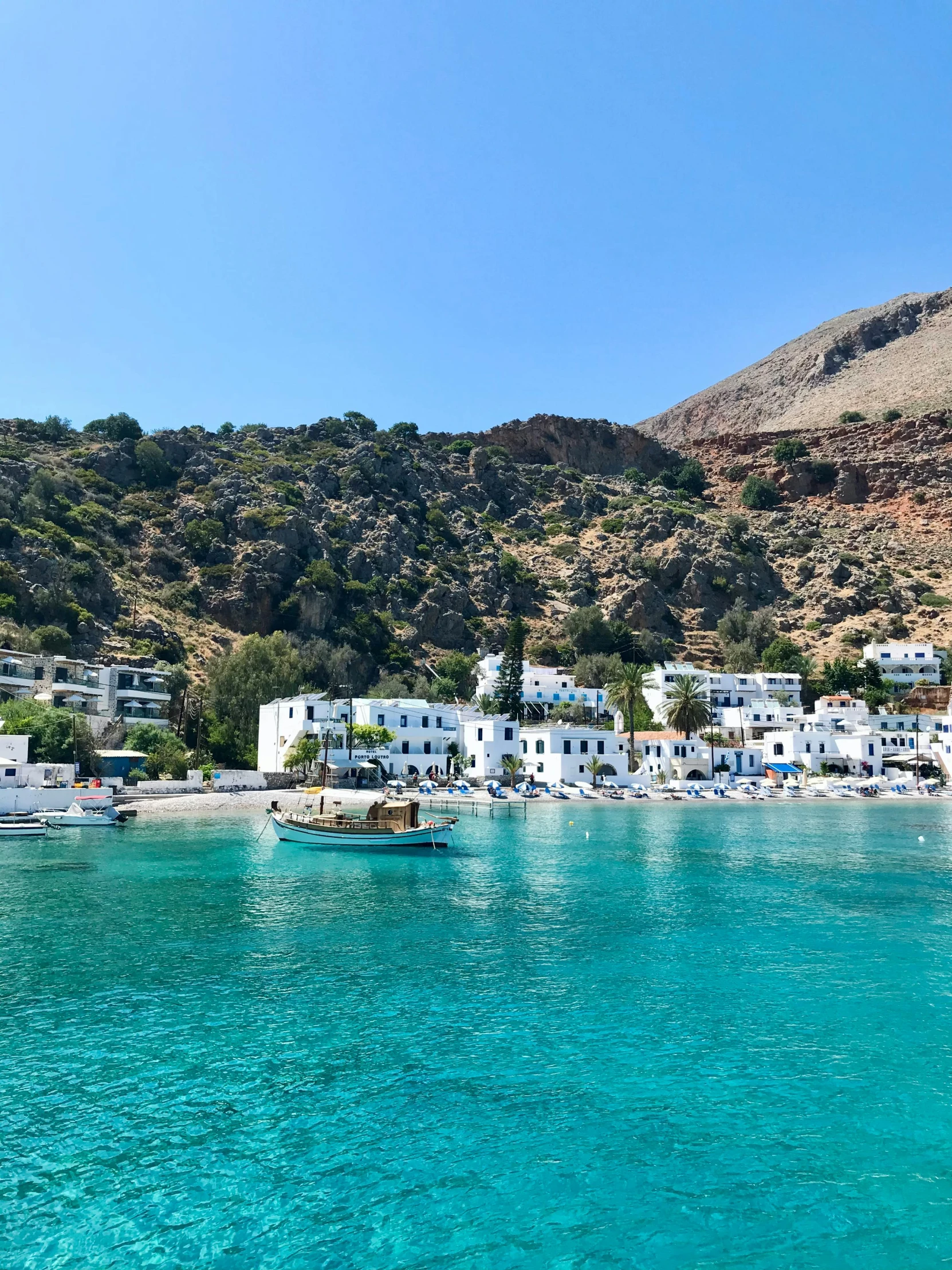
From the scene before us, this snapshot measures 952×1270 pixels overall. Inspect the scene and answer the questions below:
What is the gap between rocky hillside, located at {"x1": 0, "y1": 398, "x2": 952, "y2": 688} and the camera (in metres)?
102

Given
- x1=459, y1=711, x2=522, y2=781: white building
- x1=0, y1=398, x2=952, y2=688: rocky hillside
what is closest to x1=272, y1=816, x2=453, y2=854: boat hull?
x1=459, y1=711, x2=522, y2=781: white building

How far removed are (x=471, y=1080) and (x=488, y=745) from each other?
6009 centimetres

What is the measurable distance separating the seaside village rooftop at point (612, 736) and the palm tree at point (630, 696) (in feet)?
2.38

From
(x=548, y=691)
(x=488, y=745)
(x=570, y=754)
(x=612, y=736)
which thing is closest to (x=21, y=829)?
(x=488, y=745)

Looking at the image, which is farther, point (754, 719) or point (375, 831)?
point (754, 719)

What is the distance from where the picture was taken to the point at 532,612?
125750mm

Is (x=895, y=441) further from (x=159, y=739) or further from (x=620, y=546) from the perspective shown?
(x=159, y=739)

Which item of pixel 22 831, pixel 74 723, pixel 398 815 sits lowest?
pixel 22 831

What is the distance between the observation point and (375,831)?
46312 mm

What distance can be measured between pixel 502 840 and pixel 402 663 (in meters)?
61.3

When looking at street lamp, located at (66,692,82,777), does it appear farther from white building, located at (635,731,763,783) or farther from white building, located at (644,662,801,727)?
white building, located at (644,662,801,727)

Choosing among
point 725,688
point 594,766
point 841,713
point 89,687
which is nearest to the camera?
point 89,687

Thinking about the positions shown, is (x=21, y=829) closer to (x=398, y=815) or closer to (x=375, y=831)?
(x=375, y=831)

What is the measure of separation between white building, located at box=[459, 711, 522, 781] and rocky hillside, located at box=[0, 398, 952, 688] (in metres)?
27.2
